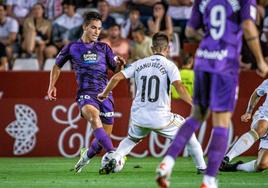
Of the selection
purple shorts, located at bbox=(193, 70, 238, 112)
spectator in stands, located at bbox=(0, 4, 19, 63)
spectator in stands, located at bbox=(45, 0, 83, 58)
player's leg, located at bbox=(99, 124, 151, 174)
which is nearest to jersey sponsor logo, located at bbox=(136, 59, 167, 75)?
player's leg, located at bbox=(99, 124, 151, 174)

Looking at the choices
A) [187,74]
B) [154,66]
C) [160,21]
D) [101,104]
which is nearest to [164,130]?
[154,66]

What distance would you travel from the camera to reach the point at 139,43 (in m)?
18.5

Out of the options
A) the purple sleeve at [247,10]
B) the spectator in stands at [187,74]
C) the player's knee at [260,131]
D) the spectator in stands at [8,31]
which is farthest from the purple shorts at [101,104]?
the spectator in stands at [8,31]

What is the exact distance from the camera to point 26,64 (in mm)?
18516

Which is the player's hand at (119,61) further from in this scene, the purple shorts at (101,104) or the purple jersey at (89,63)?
the purple shorts at (101,104)

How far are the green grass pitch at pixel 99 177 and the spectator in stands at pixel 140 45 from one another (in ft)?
14.8

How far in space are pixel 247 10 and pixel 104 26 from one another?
36.7ft

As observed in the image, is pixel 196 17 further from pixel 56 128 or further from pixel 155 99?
pixel 56 128

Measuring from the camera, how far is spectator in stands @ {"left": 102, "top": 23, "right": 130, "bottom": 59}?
59.8 feet

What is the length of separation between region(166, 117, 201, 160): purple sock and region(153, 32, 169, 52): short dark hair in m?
2.53

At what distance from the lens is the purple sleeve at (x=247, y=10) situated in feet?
26.6

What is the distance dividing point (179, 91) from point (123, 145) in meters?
1.20

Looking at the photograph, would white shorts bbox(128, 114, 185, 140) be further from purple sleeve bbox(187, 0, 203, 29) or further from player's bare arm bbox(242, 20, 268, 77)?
player's bare arm bbox(242, 20, 268, 77)

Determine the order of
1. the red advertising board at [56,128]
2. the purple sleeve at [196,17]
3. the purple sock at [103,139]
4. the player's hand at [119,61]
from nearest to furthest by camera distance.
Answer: the purple sleeve at [196,17], the purple sock at [103,139], the player's hand at [119,61], the red advertising board at [56,128]
